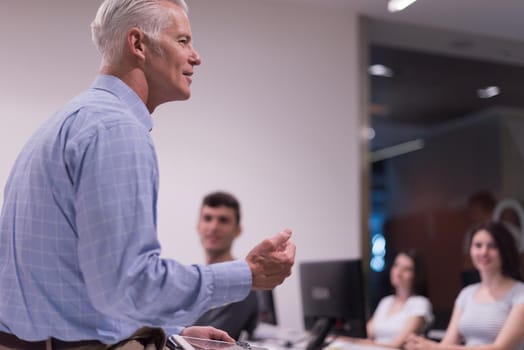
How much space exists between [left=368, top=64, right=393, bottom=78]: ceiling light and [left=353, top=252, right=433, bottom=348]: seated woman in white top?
1.82 metres

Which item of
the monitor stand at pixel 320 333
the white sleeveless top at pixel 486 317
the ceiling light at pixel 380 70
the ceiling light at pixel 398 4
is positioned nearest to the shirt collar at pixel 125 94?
the monitor stand at pixel 320 333

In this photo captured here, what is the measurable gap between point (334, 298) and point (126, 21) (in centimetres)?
207

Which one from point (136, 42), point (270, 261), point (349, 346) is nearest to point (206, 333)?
point (270, 261)

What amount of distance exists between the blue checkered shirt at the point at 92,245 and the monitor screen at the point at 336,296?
193cm

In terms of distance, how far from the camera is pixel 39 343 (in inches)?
52.2

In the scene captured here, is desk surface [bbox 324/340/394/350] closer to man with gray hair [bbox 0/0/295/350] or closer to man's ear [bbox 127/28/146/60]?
man with gray hair [bbox 0/0/295/350]

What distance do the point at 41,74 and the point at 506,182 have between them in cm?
467

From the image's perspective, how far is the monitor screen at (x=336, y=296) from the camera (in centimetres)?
320

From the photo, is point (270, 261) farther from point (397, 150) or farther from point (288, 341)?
point (397, 150)

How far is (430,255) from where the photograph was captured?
860cm

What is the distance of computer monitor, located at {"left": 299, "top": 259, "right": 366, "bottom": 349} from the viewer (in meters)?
3.20

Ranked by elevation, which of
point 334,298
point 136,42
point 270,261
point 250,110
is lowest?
point 334,298

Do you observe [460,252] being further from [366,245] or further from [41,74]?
[41,74]

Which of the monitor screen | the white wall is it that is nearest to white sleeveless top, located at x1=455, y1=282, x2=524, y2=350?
the monitor screen
